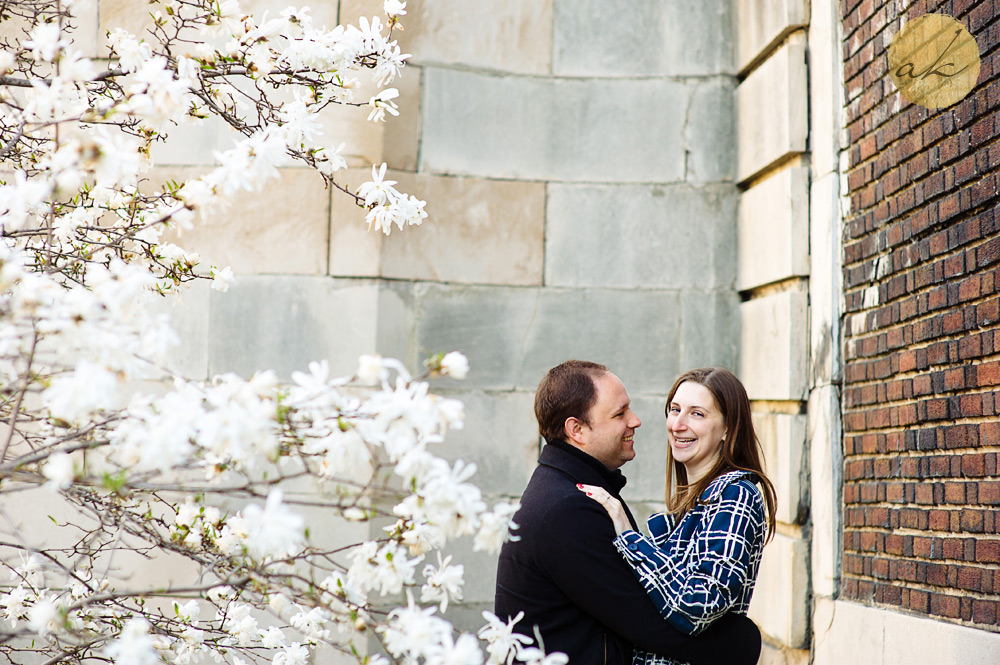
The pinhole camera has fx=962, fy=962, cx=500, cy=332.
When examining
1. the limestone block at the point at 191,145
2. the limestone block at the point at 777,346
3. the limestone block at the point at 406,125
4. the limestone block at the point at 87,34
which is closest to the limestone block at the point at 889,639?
the limestone block at the point at 777,346

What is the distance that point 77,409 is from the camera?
145cm

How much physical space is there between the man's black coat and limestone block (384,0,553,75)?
9.76ft

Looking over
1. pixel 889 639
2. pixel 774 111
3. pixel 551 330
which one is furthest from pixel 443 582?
pixel 774 111

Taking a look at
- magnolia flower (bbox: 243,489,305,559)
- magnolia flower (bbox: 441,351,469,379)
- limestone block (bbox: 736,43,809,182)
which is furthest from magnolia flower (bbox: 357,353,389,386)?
limestone block (bbox: 736,43,809,182)

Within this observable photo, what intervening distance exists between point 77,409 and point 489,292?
3.60 metres

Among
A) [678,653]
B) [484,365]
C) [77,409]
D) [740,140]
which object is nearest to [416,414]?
[77,409]

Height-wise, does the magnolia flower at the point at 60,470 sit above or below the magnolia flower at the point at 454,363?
below

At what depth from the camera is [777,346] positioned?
175 inches

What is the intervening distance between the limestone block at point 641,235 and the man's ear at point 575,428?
88.7 inches

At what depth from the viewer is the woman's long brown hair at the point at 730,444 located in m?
2.77

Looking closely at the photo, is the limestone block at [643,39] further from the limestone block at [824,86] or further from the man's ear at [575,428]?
the man's ear at [575,428]

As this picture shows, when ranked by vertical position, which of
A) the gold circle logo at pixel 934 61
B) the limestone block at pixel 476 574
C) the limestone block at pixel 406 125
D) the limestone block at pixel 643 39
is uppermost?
the limestone block at pixel 643 39

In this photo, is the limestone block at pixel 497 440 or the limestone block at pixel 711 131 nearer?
the limestone block at pixel 497 440

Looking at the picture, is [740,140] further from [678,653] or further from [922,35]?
[678,653]
